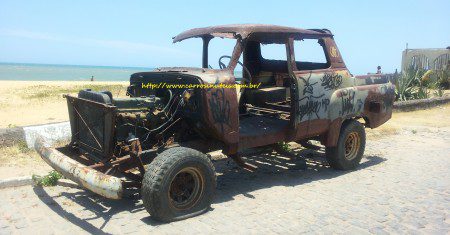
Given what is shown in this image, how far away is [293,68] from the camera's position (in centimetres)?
579

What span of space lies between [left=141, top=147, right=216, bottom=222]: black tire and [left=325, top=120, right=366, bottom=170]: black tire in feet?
8.33

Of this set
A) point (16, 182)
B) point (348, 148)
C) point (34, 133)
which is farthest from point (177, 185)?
point (34, 133)

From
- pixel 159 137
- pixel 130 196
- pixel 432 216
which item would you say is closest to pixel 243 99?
pixel 159 137

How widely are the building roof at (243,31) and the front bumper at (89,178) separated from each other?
240 cm

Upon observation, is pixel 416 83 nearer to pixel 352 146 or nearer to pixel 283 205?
pixel 352 146

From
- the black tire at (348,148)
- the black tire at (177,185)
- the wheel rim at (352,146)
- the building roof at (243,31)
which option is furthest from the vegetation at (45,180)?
the wheel rim at (352,146)

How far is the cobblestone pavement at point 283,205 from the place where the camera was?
4.38 m

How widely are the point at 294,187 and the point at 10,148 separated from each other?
14.8 feet

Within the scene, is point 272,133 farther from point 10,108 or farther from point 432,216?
point 10,108

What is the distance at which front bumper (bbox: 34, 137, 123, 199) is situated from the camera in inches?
159

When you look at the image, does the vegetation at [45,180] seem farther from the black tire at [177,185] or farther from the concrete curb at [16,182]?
the black tire at [177,185]

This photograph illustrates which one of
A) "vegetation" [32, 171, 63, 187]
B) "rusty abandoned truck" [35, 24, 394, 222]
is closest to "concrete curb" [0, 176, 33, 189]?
"vegetation" [32, 171, 63, 187]

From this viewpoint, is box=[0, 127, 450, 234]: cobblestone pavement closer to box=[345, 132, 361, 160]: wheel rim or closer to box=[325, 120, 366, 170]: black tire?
box=[325, 120, 366, 170]: black tire

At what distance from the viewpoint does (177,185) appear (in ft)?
15.2
